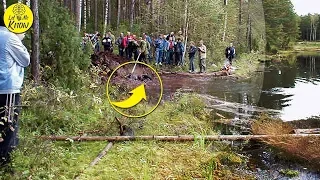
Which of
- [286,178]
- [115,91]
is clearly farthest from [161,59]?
[286,178]

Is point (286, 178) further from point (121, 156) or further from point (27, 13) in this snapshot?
point (27, 13)

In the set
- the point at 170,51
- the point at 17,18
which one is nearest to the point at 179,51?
the point at 170,51

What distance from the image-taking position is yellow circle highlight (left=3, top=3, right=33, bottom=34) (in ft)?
17.7

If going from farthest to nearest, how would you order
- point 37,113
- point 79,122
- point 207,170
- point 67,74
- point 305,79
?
point 305,79 → point 67,74 → point 79,122 → point 37,113 → point 207,170

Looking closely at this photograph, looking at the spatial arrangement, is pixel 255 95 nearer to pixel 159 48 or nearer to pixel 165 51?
pixel 159 48

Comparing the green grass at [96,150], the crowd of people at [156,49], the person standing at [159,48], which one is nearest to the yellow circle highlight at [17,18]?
the green grass at [96,150]

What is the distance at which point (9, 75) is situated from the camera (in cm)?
501

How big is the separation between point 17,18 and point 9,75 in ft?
3.62

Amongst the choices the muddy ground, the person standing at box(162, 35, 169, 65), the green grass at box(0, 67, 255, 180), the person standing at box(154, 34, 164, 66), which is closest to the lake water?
the muddy ground

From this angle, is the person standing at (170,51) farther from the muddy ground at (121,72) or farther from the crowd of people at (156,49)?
the muddy ground at (121,72)

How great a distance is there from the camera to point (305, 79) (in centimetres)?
2384

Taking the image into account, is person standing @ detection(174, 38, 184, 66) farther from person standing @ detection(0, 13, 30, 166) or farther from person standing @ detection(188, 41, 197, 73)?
person standing @ detection(0, 13, 30, 166)

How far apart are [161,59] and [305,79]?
342 inches

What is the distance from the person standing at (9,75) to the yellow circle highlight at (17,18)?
180 millimetres
